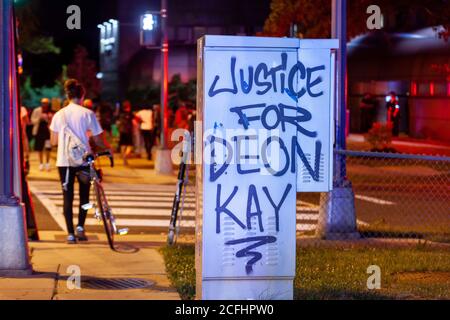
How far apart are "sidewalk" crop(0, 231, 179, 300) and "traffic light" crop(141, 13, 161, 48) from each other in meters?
10.2

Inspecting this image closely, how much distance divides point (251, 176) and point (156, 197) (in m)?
11.0

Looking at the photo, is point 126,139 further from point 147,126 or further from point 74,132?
point 74,132

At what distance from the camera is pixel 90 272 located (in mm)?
9086

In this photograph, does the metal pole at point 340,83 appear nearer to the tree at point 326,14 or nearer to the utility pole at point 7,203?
the utility pole at point 7,203

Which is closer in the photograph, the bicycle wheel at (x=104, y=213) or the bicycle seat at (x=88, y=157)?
the bicycle wheel at (x=104, y=213)

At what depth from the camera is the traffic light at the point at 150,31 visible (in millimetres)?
21250

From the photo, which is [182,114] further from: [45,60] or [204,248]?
[45,60]

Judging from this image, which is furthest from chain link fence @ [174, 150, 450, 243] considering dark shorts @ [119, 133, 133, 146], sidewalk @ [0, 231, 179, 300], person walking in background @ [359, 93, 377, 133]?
person walking in background @ [359, 93, 377, 133]

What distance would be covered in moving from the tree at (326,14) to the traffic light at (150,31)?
322 centimetres

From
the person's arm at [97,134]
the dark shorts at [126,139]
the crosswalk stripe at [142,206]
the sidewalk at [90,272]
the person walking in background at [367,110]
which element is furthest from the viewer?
the person walking in background at [367,110]

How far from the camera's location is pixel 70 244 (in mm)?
10969

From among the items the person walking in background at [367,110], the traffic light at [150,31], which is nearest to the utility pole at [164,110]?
the traffic light at [150,31]

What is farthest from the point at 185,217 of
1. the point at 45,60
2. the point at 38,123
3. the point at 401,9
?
the point at 45,60

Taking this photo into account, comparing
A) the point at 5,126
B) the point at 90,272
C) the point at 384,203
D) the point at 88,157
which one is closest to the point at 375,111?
the point at 384,203
